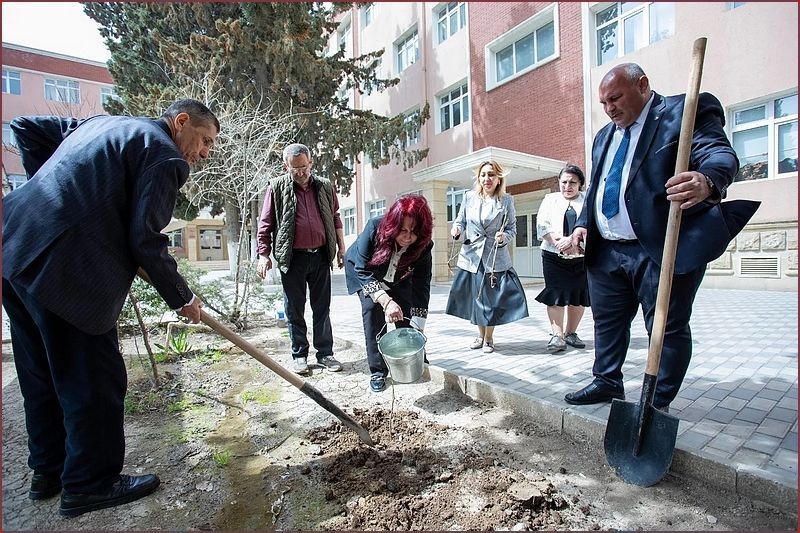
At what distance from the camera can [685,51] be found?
8945mm

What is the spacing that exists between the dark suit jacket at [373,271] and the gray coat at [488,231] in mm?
720

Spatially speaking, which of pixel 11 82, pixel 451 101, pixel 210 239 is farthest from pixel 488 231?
pixel 210 239

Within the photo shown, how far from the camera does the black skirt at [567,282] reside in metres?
4.07

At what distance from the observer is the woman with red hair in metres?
3.13

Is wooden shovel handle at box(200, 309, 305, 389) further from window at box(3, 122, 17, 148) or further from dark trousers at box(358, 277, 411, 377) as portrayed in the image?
window at box(3, 122, 17, 148)

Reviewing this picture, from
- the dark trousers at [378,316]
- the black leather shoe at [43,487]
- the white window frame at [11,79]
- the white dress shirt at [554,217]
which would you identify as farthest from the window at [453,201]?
the white window frame at [11,79]

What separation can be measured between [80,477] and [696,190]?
304 cm

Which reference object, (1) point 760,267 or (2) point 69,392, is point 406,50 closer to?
(1) point 760,267

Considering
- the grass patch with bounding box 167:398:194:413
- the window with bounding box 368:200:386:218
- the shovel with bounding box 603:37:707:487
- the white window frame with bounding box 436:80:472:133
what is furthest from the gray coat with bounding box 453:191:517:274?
the window with bounding box 368:200:386:218

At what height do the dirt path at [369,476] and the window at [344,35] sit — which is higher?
the window at [344,35]

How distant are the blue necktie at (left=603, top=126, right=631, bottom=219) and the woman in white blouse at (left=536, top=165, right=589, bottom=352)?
1501mm

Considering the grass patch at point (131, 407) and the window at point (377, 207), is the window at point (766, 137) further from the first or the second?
the window at point (377, 207)

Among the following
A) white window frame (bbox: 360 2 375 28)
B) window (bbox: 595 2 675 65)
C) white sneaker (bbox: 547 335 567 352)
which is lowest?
white sneaker (bbox: 547 335 567 352)

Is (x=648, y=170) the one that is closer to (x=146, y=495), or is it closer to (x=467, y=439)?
(x=467, y=439)
